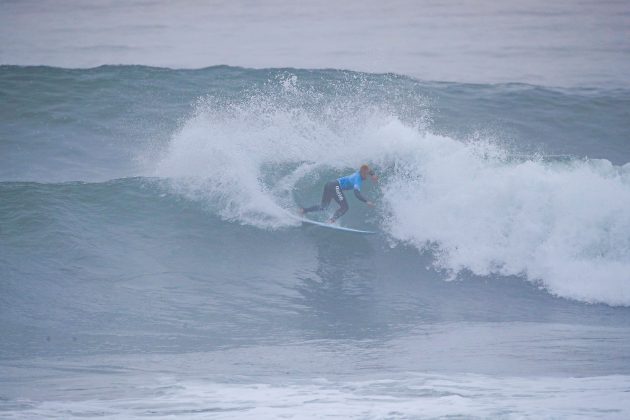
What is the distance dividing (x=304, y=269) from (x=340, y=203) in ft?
4.66

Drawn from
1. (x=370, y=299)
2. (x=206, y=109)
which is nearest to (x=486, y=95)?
(x=206, y=109)

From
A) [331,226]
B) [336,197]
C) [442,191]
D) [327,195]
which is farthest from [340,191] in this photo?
[442,191]

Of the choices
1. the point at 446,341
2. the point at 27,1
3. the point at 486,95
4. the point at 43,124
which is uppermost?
the point at 27,1

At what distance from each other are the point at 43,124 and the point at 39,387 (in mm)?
12907

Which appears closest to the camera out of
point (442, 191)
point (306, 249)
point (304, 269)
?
point (304, 269)

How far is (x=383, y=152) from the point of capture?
46.3 ft

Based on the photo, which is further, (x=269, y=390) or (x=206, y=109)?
(x=206, y=109)

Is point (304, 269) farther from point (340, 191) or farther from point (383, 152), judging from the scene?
point (383, 152)

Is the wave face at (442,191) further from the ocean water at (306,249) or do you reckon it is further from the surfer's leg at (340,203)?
the surfer's leg at (340,203)

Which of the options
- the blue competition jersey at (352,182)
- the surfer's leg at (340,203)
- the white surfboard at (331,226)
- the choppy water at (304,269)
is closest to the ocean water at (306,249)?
the choppy water at (304,269)

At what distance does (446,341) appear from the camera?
8.82m

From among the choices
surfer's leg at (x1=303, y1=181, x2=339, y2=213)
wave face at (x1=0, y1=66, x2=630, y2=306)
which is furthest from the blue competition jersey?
wave face at (x1=0, y1=66, x2=630, y2=306)

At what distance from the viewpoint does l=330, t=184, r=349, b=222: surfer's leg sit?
12.3 m

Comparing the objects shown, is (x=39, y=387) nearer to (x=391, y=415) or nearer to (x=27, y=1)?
(x=391, y=415)
